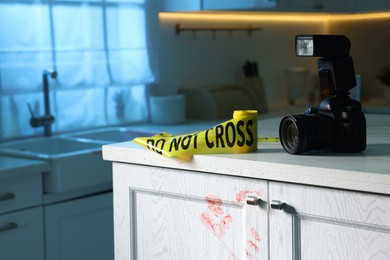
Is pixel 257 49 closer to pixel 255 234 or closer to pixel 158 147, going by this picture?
pixel 158 147

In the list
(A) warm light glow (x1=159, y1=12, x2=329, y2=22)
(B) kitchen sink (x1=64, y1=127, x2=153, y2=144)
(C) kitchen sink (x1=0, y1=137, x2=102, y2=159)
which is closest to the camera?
(C) kitchen sink (x1=0, y1=137, x2=102, y2=159)

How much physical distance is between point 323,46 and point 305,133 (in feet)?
→ 0.65

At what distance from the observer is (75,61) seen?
11.3ft

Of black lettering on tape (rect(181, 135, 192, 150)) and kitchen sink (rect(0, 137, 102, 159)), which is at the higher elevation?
black lettering on tape (rect(181, 135, 192, 150))

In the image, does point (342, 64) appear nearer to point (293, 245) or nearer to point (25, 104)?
point (293, 245)

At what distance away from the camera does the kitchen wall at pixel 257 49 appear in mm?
3965

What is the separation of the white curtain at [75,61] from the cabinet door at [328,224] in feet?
6.29

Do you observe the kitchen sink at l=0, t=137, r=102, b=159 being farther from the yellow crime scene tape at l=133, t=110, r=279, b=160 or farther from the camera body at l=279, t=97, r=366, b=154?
the camera body at l=279, t=97, r=366, b=154

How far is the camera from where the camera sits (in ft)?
5.34

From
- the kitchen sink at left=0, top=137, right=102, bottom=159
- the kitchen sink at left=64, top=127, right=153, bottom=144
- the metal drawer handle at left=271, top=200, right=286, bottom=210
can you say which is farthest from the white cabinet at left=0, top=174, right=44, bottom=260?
the metal drawer handle at left=271, top=200, right=286, bottom=210

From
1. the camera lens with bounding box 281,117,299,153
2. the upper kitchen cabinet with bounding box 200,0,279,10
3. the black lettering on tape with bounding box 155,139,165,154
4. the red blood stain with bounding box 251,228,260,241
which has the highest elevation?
the upper kitchen cabinet with bounding box 200,0,279,10

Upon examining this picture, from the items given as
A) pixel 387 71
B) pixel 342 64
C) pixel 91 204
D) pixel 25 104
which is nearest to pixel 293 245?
pixel 342 64

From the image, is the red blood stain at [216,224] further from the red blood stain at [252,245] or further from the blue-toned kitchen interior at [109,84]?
the blue-toned kitchen interior at [109,84]

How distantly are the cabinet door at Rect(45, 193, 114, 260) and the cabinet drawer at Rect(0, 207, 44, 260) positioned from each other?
0.04 meters
